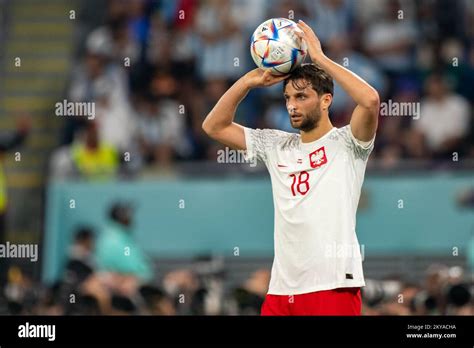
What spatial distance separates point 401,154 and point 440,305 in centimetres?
291

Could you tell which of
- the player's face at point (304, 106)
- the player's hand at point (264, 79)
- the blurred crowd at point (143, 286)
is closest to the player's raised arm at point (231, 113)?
the player's hand at point (264, 79)

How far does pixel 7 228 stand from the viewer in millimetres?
14680

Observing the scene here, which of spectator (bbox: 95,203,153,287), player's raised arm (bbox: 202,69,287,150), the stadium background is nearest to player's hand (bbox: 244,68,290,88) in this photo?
player's raised arm (bbox: 202,69,287,150)

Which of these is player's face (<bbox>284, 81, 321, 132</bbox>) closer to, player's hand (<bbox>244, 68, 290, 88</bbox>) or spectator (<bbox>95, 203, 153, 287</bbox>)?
player's hand (<bbox>244, 68, 290, 88</bbox>)

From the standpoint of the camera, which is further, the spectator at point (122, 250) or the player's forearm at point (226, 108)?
the spectator at point (122, 250)

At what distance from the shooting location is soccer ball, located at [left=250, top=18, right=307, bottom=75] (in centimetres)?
838

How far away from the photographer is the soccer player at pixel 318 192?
26.5ft

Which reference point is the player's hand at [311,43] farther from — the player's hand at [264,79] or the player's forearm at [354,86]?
the player's hand at [264,79]

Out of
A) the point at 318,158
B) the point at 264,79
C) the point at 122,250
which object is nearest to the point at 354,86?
the point at 318,158

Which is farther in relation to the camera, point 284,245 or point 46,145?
point 46,145

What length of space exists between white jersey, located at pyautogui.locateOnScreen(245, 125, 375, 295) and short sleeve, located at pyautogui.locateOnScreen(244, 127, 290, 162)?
20 cm

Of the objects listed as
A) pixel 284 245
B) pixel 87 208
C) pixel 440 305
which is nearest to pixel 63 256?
pixel 87 208

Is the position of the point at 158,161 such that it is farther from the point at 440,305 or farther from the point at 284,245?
the point at 284,245
